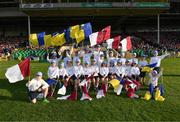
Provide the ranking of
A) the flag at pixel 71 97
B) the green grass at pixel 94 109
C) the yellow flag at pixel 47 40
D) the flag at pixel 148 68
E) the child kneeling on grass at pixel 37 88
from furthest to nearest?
1. the yellow flag at pixel 47 40
2. the flag at pixel 148 68
3. the flag at pixel 71 97
4. the child kneeling on grass at pixel 37 88
5. the green grass at pixel 94 109

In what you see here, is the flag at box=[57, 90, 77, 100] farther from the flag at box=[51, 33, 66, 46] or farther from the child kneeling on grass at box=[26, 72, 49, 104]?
the flag at box=[51, 33, 66, 46]

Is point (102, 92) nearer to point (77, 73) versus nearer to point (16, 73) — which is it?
point (77, 73)

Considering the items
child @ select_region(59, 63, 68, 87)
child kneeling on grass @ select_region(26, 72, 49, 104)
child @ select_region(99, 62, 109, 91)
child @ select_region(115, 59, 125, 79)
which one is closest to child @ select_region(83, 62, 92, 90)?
child @ select_region(99, 62, 109, 91)

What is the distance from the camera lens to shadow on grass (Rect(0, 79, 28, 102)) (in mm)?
16016

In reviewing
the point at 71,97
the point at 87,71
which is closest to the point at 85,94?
the point at 71,97

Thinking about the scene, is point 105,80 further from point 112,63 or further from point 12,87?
point 12,87

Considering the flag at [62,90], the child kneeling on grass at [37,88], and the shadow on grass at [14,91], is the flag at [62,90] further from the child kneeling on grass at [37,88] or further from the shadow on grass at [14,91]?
the shadow on grass at [14,91]

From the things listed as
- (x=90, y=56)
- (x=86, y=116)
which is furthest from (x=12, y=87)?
(x=86, y=116)

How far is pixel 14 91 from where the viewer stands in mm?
17188

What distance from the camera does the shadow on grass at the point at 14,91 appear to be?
16.0m

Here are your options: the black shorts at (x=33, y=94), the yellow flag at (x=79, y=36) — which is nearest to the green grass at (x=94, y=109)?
the black shorts at (x=33, y=94)

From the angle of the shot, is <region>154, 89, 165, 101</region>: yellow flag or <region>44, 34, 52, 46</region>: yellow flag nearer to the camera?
<region>154, 89, 165, 101</region>: yellow flag

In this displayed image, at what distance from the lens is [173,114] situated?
14.1 m

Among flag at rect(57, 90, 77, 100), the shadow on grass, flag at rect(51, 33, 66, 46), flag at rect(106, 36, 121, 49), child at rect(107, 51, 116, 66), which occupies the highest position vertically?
flag at rect(51, 33, 66, 46)
